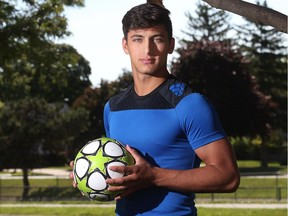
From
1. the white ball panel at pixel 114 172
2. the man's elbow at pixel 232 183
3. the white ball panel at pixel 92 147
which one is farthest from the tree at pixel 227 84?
the man's elbow at pixel 232 183

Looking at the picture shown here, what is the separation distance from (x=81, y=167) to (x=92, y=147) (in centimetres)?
14

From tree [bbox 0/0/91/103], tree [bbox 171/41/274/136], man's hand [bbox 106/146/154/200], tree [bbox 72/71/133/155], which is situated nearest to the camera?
man's hand [bbox 106/146/154/200]

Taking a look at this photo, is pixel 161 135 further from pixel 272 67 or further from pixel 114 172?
pixel 272 67

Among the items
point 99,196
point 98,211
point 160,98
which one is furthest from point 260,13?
point 98,211

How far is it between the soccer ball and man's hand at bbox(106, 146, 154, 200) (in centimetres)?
7

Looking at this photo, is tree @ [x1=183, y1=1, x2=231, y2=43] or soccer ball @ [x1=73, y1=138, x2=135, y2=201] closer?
soccer ball @ [x1=73, y1=138, x2=135, y2=201]

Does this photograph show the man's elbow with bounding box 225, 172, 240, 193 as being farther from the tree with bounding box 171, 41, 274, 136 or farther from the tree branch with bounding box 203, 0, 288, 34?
the tree with bounding box 171, 41, 274, 136

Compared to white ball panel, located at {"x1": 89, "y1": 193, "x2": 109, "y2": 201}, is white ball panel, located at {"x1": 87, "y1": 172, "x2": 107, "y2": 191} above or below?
above

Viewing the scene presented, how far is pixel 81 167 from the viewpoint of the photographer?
3.75m

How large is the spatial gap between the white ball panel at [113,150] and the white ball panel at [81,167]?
0.18 metres

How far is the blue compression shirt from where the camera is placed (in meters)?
3.35

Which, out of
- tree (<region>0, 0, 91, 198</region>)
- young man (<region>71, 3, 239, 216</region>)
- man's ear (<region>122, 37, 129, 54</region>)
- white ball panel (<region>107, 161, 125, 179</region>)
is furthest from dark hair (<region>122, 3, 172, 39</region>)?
tree (<region>0, 0, 91, 198</region>)

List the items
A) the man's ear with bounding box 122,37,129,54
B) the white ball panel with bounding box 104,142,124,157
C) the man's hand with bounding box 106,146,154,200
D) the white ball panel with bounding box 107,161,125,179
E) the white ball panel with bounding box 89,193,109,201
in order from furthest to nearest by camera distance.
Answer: the man's ear with bounding box 122,37,129,54
the white ball panel with bounding box 89,193,109,201
the white ball panel with bounding box 104,142,124,157
the white ball panel with bounding box 107,161,125,179
the man's hand with bounding box 106,146,154,200

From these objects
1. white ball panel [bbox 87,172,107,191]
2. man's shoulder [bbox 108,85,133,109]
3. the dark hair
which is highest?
the dark hair
